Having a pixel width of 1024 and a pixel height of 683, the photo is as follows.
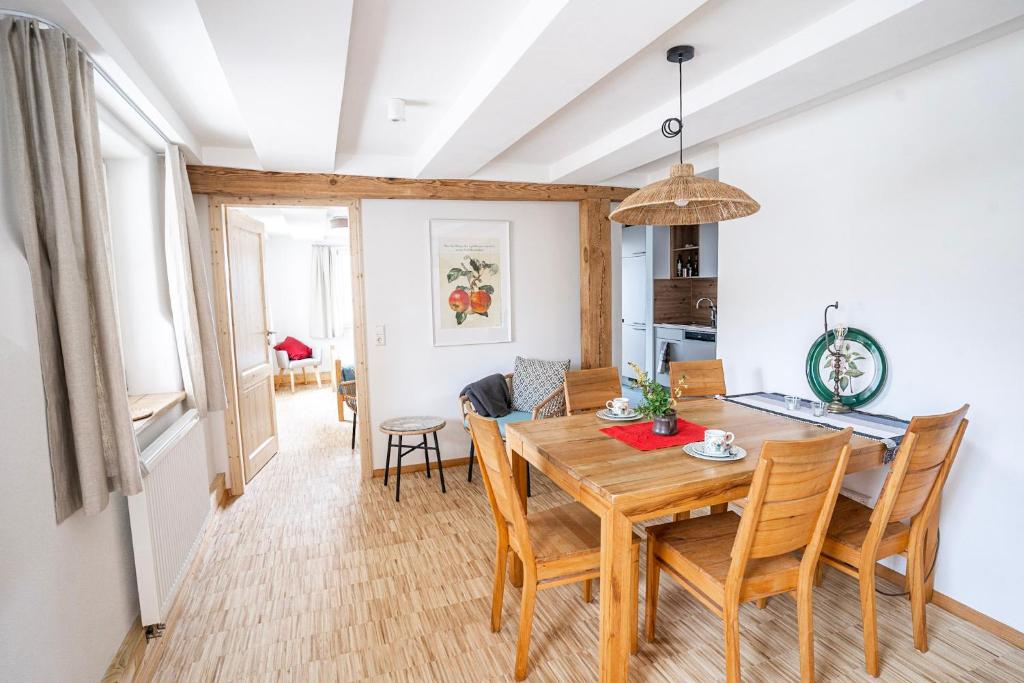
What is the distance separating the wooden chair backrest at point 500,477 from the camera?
1.88m

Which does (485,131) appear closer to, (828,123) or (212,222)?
(828,123)

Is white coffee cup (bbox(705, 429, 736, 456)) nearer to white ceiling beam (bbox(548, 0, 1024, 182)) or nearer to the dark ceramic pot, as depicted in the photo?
the dark ceramic pot

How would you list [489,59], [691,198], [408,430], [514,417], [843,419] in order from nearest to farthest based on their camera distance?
[691,198], [489,59], [843,419], [408,430], [514,417]

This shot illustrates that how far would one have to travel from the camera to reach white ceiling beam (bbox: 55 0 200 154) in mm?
1742

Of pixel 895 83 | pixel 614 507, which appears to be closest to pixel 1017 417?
pixel 895 83

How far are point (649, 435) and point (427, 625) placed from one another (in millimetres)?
1281

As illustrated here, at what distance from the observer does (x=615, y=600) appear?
1.77 meters

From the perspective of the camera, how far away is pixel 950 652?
6.77ft

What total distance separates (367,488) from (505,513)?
7.16 feet

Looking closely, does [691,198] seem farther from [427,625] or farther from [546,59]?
[427,625]

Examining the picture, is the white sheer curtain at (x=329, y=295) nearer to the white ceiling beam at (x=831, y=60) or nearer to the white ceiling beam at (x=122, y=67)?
the white ceiling beam at (x=122, y=67)

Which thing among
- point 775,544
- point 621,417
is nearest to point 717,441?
point 775,544

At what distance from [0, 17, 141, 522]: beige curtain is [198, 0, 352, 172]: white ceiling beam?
0.50 m

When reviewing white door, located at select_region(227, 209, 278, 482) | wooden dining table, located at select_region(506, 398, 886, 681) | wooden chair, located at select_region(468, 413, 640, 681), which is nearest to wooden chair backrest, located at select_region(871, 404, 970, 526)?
wooden dining table, located at select_region(506, 398, 886, 681)
